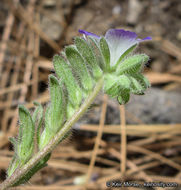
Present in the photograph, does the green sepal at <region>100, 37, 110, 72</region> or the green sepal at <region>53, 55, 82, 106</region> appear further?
the green sepal at <region>53, 55, 82, 106</region>

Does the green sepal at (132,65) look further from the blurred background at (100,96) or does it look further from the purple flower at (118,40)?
the blurred background at (100,96)

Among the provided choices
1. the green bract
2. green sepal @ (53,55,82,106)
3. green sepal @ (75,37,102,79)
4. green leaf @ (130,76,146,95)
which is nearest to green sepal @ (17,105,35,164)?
the green bract

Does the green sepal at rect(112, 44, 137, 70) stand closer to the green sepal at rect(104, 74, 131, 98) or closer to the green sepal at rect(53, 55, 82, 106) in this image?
the green sepal at rect(104, 74, 131, 98)

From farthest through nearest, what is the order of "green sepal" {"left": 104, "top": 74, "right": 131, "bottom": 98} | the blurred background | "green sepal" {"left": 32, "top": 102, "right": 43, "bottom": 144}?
1. the blurred background
2. "green sepal" {"left": 32, "top": 102, "right": 43, "bottom": 144}
3. "green sepal" {"left": 104, "top": 74, "right": 131, "bottom": 98}

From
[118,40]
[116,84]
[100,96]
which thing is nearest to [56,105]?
[116,84]

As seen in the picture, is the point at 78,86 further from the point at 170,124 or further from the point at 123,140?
the point at 170,124

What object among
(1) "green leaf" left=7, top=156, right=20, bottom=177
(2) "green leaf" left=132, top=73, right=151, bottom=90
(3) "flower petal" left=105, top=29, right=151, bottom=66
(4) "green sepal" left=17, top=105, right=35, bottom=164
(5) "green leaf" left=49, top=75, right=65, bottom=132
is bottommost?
(1) "green leaf" left=7, top=156, right=20, bottom=177

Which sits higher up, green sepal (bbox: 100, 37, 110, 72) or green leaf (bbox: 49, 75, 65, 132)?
green sepal (bbox: 100, 37, 110, 72)

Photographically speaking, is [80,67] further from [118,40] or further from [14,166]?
[14,166]
